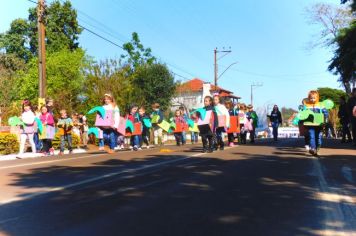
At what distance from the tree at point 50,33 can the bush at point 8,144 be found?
40.2 m

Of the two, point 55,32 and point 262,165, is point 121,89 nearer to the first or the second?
→ point 262,165

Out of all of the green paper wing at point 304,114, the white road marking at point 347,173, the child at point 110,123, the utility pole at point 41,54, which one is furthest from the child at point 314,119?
the utility pole at point 41,54

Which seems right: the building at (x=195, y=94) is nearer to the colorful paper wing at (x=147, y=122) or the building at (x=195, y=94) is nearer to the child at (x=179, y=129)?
the child at (x=179, y=129)

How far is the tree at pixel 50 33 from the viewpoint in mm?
Result: 61281

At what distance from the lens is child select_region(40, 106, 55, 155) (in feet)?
55.1

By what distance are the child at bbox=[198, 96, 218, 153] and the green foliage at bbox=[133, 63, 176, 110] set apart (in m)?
38.6

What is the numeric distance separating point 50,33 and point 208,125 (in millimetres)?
49438

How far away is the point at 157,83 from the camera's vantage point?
55219mm

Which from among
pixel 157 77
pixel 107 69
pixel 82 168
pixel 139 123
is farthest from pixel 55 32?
pixel 82 168

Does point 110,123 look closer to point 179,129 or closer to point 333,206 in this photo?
point 179,129

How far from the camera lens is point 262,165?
11016 millimetres

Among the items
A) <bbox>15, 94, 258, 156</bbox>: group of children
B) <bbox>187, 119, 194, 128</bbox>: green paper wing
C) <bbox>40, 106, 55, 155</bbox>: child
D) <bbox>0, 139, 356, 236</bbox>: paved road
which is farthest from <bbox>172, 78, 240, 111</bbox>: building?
<bbox>0, 139, 356, 236</bbox>: paved road

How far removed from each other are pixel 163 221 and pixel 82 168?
17.4 feet

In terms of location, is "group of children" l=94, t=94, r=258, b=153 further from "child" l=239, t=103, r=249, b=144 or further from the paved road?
the paved road
